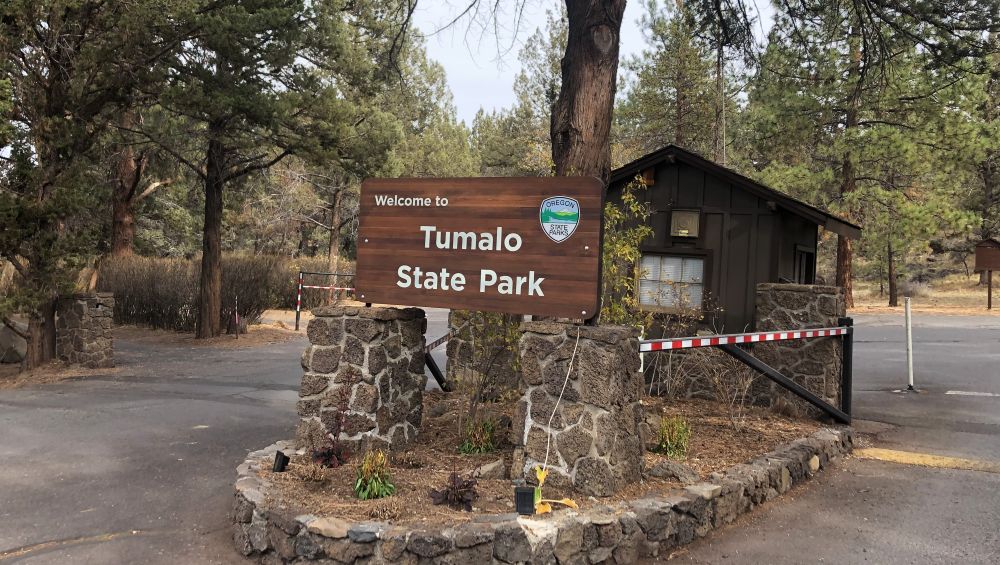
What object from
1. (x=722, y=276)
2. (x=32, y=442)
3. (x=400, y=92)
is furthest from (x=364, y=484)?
(x=400, y=92)

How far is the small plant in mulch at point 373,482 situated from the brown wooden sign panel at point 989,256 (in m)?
28.9

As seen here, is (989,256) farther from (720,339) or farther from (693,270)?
(720,339)

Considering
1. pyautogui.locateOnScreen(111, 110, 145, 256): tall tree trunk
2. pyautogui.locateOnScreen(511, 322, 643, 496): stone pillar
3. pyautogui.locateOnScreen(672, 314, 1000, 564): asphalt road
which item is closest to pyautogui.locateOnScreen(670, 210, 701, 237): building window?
pyautogui.locateOnScreen(672, 314, 1000, 564): asphalt road

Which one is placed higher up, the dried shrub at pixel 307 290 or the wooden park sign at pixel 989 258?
the wooden park sign at pixel 989 258

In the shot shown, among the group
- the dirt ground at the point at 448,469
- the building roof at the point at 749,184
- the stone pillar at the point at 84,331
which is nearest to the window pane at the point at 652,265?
the building roof at the point at 749,184

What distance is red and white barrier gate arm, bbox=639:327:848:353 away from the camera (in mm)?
5566

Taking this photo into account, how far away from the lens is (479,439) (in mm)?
5969

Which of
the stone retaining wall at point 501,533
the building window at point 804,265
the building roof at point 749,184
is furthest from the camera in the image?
the building window at point 804,265

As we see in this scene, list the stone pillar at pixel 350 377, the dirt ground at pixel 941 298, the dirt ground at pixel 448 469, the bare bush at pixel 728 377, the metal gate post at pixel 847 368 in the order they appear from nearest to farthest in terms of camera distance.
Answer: the dirt ground at pixel 448 469, the stone pillar at pixel 350 377, the bare bush at pixel 728 377, the metal gate post at pixel 847 368, the dirt ground at pixel 941 298

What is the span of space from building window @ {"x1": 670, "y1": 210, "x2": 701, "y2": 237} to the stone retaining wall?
5372 millimetres

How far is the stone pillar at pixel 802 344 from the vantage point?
7.95m

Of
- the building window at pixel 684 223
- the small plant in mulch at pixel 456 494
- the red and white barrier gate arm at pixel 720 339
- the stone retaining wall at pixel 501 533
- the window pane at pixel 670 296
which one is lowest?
the stone retaining wall at pixel 501 533

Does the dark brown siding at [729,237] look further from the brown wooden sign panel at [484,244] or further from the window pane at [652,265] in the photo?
the brown wooden sign panel at [484,244]

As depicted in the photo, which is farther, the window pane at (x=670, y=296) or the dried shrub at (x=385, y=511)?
the window pane at (x=670, y=296)
